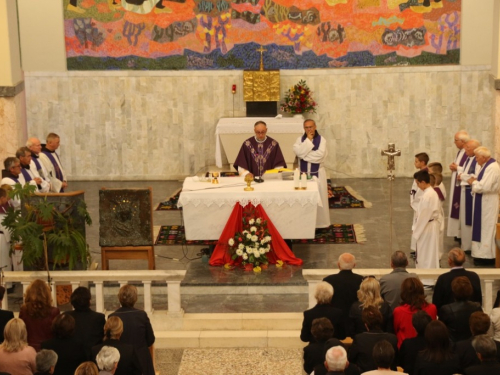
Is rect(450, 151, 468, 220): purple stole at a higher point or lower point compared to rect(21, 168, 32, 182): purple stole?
lower

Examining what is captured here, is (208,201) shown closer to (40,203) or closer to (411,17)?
(40,203)

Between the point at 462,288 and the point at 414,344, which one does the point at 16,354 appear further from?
the point at 462,288

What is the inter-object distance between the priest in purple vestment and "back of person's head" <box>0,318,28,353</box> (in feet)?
21.3

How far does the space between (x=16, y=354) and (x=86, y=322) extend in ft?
2.35

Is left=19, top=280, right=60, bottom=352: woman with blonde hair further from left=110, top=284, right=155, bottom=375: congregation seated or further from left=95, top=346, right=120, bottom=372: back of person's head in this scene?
left=95, top=346, right=120, bottom=372: back of person's head

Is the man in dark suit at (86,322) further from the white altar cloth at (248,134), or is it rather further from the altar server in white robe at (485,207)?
the white altar cloth at (248,134)

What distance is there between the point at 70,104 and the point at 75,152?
1.01 metres

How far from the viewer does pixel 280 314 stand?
10820 mm

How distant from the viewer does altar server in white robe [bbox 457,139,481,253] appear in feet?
42.1

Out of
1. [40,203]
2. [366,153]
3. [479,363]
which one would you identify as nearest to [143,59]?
[366,153]

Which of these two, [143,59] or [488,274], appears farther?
[143,59]

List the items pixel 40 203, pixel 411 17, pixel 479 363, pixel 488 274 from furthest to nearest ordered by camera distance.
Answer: pixel 411 17 → pixel 40 203 → pixel 488 274 → pixel 479 363

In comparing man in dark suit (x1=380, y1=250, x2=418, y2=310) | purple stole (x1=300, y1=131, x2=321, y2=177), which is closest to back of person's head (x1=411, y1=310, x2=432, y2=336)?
man in dark suit (x1=380, y1=250, x2=418, y2=310)

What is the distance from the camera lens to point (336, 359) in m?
6.82
